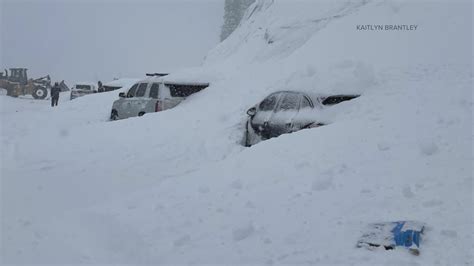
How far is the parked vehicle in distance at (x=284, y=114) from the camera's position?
10.7 m

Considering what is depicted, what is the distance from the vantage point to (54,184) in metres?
8.57

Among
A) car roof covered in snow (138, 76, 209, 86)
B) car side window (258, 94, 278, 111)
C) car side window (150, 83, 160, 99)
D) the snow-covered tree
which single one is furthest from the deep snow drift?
the snow-covered tree

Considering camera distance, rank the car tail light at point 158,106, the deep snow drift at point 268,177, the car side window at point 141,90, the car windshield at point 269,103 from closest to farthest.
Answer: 1. the deep snow drift at point 268,177
2. the car windshield at point 269,103
3. the car tail light at point 158,106
4. the car side window at point 141,90

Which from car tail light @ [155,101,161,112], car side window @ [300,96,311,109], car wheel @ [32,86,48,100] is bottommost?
car wheel @ [32,86,48,100]

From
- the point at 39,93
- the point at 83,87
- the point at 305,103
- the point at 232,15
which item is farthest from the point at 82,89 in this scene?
the point at 232,15

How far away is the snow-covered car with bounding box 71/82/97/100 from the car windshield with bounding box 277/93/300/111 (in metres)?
23.6

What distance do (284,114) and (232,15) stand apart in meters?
48.0

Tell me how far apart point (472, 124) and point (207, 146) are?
5628mm

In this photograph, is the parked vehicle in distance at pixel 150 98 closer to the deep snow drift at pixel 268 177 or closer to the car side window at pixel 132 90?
the car side window at pixel 132 90

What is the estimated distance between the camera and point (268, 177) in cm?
749

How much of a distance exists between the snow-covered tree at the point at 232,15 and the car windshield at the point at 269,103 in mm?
46008

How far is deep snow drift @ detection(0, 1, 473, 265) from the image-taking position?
555 cm
